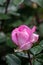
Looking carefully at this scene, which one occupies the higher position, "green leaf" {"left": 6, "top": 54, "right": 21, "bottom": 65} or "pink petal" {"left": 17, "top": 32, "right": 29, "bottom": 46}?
"pink petal" {"left": 17, "top": 32, "right": 29, "bottom": 46}

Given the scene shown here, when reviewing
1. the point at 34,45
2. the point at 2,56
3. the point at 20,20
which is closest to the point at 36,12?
the point at 20,20

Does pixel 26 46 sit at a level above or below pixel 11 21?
above

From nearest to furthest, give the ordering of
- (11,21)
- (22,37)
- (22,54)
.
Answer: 1. (22,37)
2. (22,54)
3. (11,21)

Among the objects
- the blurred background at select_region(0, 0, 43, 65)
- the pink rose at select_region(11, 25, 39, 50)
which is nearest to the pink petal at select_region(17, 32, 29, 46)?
the pink rose at select_region(11, 25, 39, 50)

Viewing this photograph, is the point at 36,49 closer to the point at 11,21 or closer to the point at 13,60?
the point at 13,60

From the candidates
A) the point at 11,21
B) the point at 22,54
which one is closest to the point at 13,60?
the point at 22,54

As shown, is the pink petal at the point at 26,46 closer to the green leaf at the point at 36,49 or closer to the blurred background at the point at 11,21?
the green leaf at the point at 36,49

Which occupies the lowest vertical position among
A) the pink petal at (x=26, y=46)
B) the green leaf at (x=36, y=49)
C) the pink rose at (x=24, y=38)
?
the green leaf at (x=36, y=49)

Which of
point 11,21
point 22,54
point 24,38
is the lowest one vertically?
point 11,21

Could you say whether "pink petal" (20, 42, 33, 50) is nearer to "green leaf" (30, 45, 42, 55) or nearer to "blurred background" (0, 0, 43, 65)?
"green leaf" (30, 45, 42, 55)

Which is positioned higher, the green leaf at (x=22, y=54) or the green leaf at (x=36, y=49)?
the green leaf at (x=36, y=49)

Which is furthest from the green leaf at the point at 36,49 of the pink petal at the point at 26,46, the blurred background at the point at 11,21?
the blurred background at the point at 11,21
